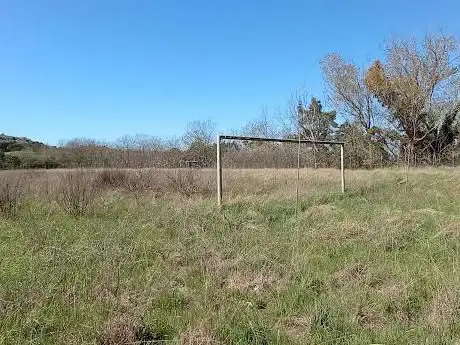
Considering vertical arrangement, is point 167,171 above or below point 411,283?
above

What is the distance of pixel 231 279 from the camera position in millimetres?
4547

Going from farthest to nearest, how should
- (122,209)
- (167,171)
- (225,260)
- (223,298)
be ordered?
(167,171) → (122,209) → (225,260) → (223,298)

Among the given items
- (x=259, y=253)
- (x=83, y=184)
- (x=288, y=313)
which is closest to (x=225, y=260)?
(x=259, y=253)

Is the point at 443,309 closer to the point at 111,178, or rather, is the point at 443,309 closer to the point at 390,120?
the point at 111,178

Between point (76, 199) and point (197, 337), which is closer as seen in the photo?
point (197, 337)

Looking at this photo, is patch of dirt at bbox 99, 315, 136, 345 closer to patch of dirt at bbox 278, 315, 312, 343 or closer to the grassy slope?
the grassy slope

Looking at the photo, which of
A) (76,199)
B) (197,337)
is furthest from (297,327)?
(76,199)

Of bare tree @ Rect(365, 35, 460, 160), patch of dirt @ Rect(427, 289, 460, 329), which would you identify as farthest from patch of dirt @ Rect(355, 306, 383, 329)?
bare tree @ Rect(365, 35, 460, 160)

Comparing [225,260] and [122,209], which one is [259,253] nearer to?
[225,260]

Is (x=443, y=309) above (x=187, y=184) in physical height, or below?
below

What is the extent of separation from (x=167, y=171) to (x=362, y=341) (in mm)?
10968

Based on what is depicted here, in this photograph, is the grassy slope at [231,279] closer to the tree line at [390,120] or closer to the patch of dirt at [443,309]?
the patch of dirt at [443,309]

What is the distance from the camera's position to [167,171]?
543 inches

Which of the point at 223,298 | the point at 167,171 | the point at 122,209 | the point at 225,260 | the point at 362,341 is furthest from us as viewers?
the point at 167,171
